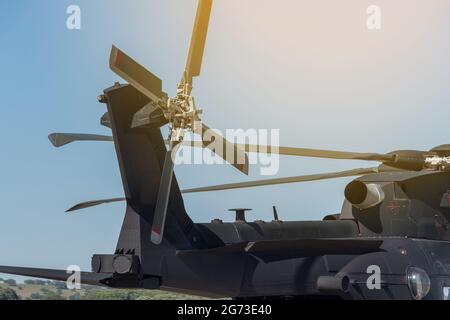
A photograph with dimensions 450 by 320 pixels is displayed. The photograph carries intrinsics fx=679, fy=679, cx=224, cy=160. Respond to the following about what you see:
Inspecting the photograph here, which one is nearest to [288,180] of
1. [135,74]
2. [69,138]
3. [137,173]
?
[137,173]

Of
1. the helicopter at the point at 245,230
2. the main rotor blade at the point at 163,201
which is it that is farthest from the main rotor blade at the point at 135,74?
the main rotor blade at the point at 163,201

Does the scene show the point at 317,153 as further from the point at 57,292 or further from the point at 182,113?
the point at 57,292

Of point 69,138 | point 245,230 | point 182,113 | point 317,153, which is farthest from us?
point 245,230

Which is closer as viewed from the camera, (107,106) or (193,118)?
(193,118)

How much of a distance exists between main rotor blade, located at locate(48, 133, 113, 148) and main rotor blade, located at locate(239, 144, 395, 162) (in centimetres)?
264

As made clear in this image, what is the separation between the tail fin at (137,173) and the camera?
41.1ft

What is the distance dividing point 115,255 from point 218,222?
2.79 m

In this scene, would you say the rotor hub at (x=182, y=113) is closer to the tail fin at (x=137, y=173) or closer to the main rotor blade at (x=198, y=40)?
the main rotor blade at (x=198, y=40)

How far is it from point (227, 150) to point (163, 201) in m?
1.40

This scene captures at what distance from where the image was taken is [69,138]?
12.7 meters

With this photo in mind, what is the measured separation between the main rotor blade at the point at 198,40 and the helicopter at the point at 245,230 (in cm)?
2
